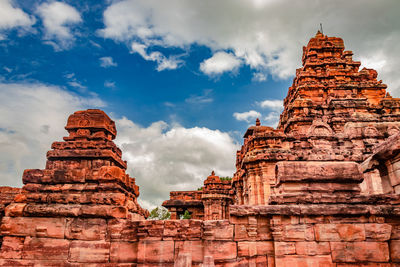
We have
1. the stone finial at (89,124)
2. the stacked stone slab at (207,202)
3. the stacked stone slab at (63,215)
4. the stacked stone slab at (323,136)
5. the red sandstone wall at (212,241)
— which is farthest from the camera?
the stacked stone slab at (207,202)

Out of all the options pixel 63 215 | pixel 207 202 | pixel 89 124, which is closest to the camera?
pixel 63 215

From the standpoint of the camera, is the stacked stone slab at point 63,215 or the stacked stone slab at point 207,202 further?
the stacked stone slab at point 207,202

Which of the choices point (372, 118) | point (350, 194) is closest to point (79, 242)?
point (350, 194)

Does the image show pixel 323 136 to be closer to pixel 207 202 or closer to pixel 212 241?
pixel 207 202

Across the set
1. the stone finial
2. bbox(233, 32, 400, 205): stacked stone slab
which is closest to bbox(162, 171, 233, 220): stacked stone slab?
bbox(233, 32, 400, 205): stacked stone slab

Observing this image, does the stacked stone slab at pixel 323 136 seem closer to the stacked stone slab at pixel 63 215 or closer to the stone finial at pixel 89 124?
the stacked stone slab at pixel 63 215

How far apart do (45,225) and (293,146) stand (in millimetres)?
13271

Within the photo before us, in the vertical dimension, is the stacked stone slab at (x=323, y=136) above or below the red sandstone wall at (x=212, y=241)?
above

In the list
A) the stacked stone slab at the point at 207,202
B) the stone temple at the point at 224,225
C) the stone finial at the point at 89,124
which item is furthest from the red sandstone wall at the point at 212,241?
the stacked stone slab at the point at 207,202

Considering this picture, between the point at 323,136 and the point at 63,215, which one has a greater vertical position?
the point at 323,136

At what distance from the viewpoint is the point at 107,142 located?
7297mm

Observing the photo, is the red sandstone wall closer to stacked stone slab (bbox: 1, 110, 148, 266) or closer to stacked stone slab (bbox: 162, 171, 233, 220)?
stacked stone slab (bbox: 1, 110, 148, 266)

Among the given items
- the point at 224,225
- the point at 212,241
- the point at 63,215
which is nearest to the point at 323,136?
the point at 224,225

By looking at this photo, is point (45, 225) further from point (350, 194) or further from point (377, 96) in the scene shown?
point (377, 96)
